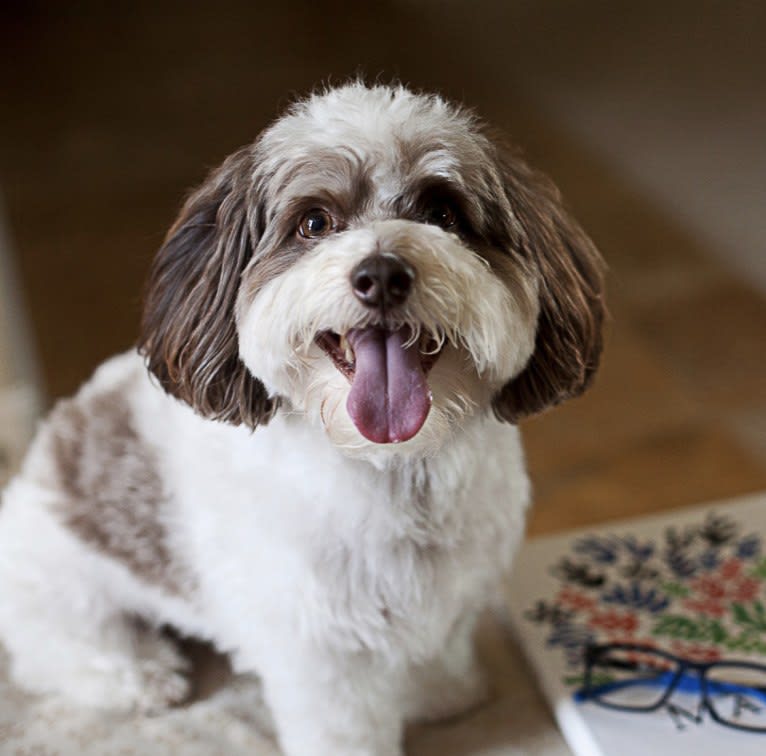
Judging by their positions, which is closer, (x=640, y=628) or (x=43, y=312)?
(x=640, y=628)

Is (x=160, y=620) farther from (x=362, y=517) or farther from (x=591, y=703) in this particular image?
(x=591, y=703)

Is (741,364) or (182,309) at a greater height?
(741,364)

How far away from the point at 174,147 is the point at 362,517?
9.30 ft

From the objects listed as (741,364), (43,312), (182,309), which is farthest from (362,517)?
(43,312)

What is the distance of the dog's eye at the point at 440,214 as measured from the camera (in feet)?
3.80

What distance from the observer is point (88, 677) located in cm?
165

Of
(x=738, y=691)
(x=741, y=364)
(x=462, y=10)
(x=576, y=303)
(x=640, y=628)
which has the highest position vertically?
(x=462, y=10)

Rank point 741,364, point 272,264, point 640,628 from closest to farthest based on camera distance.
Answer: point 272,264 → point 640,628 → point 741,364

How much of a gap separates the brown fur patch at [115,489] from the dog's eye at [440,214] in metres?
0.54

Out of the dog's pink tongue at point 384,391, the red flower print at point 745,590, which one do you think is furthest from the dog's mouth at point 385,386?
the red flower print at point 745,590

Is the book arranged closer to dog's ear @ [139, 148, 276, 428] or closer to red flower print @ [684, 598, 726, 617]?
red flower print @ [684, 598, 726, 617]

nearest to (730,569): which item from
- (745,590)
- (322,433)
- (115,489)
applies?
(745,590)

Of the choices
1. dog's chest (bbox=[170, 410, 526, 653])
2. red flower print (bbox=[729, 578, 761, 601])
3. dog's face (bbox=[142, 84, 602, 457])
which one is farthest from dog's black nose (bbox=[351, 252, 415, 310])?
red flower print (bbox=[729, 578, 761, 601])

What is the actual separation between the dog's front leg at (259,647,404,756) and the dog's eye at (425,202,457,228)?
1.83ft
